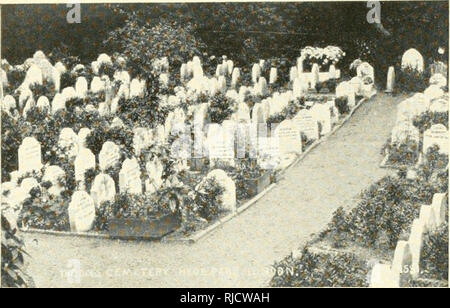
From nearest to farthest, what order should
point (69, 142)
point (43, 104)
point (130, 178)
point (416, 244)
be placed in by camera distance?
point (416, 244)
point (130, 178)
point (69, 142)
point (43, 104)

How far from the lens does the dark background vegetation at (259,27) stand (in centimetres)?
885

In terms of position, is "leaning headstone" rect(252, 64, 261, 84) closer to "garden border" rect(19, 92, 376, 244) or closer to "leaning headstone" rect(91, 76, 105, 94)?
"garden border" rect(19, 92, 376, 244)

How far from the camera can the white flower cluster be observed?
9.23 meters

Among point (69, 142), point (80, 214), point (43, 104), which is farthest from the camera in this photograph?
point (43, 104)

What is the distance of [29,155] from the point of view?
9281 mm

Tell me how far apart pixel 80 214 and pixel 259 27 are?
3014mm

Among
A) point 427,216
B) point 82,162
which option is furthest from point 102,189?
point 427,216

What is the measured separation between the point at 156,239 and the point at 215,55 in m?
2.49

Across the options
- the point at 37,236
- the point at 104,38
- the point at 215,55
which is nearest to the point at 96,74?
the point at 104,38

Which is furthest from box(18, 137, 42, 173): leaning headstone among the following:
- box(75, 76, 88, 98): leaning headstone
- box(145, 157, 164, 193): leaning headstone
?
box(145, 157, 164, 193): leaning headstone

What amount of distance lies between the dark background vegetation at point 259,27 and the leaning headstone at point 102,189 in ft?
5.11

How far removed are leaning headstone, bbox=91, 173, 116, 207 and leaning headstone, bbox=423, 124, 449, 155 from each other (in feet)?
12.0

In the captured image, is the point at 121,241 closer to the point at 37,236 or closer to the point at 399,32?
the point at 37,236

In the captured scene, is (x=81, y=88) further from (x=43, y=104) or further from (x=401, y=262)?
(x=401, y=262)
